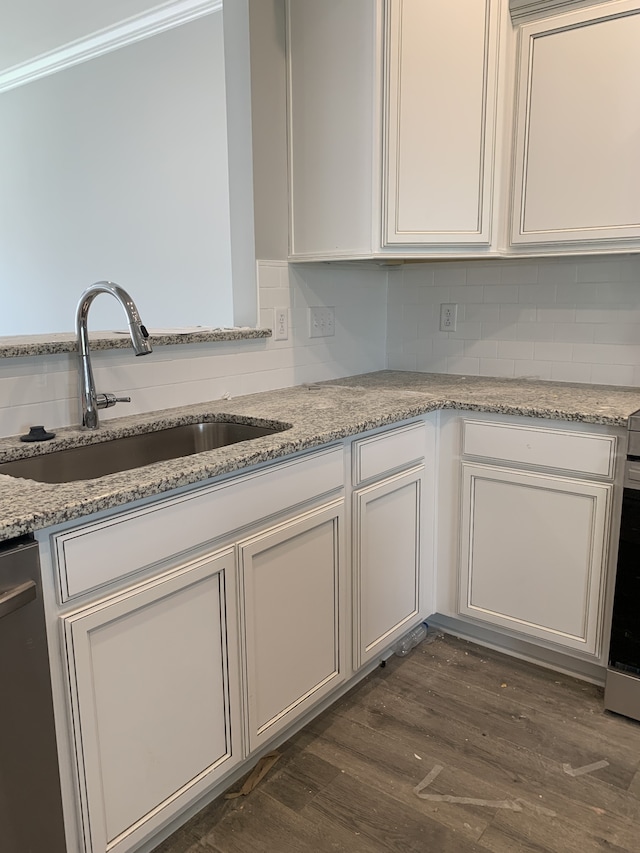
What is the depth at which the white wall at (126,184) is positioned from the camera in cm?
325

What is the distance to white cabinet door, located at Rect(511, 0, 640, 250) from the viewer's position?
2006 mm

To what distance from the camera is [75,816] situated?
123cm

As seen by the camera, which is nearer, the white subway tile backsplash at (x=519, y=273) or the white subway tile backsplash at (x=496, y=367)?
the white subway tile backsplash at (x=519, y=273)

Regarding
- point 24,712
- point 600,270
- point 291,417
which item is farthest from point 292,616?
point 600,270

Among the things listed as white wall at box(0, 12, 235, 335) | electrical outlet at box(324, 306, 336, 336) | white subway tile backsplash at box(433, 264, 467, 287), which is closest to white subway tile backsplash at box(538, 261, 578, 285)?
white subway tile backsplash at box(433, 264, 467, 287)

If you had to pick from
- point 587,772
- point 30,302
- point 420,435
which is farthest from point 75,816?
point 30,302

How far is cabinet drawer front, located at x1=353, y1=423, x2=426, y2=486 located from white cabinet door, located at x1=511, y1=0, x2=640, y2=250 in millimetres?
794

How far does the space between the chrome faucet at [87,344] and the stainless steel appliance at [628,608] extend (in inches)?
52.6

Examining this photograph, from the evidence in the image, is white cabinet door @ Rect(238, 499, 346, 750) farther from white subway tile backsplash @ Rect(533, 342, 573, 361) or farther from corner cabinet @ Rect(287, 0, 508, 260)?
white subway tile backsplash @ Rect(533, 342, 573, 361)

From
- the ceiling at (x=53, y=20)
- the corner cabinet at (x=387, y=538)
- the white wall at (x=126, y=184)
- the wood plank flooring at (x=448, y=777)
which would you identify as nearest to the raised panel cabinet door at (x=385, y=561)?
the corner cabinet at (x=387, y=538)

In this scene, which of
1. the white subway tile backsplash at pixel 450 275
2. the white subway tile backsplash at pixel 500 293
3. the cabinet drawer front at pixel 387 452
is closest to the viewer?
the cabinet drawer front at pixel 387 452

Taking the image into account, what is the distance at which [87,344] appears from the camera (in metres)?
1.71

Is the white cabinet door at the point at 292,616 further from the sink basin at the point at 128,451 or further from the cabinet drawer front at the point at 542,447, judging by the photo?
the cabinet drawer front at the point at 542,447

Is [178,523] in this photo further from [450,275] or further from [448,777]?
[450,275]
